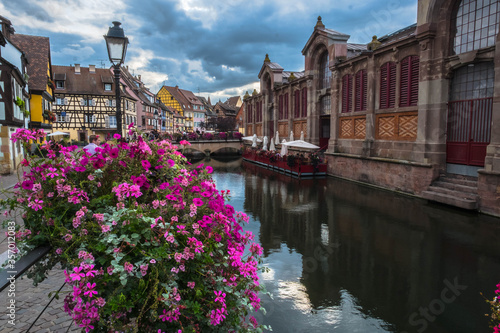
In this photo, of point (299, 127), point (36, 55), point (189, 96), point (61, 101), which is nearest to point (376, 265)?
point (299, 127)

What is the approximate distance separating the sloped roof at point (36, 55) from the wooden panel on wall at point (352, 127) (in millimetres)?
24185

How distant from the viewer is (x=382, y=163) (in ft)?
59.5

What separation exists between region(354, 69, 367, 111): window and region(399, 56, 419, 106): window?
3.32 m

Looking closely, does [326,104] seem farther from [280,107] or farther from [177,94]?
[177,94]

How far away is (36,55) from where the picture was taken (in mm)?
31297

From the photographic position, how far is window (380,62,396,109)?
18.4 metres

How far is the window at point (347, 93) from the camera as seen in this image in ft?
73.8

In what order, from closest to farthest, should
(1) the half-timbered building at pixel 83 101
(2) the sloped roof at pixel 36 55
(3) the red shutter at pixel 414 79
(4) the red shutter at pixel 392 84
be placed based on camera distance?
(3) the red shutter at pixel 414 79
(4) the red shutter at pixel 392 84
(2) the sloped roof at pixel 36 55
(1) the half-timbered building at pixel 83 101

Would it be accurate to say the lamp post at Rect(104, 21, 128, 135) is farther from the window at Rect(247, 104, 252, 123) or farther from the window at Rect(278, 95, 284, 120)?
the window at Rect(247, 104, 252, 123)

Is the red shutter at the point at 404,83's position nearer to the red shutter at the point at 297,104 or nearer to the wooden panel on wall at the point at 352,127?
the wooden panel on wall at the point at 352,127

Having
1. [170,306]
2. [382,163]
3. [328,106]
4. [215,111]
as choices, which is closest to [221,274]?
[170,306]

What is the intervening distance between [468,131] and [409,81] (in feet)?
13.4

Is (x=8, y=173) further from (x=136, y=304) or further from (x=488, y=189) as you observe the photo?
(x=488, y=189)

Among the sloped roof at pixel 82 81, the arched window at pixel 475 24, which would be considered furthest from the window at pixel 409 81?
the sloped roof at pixel 82 81
